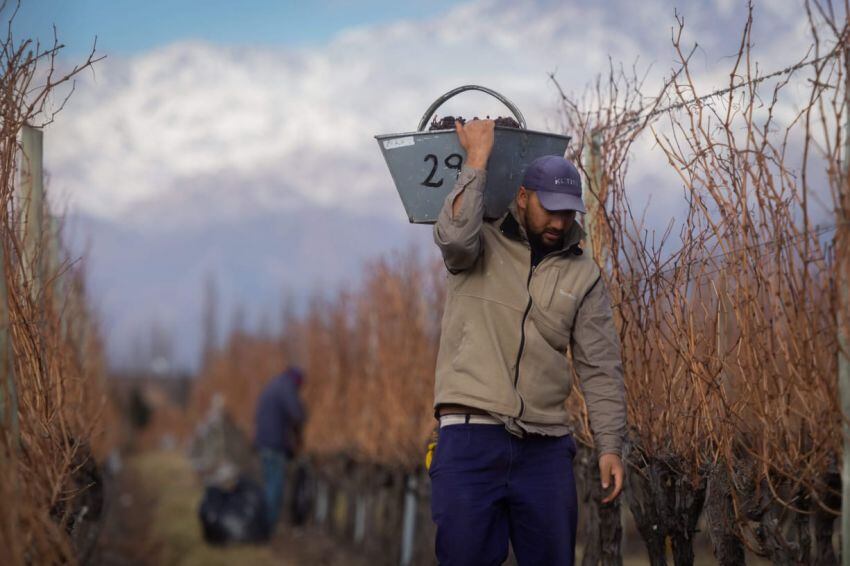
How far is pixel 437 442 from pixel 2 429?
1.57m

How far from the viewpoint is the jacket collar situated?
4.00 meters

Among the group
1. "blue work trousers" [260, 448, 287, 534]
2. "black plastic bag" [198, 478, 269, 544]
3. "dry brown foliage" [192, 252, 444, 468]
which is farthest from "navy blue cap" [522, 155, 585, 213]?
"blue work trousers" [260, 448, 287, 534]

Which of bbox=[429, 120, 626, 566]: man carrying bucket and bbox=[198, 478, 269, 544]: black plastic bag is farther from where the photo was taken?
bbox=[198, 478, 269, 544]: black plastic bag

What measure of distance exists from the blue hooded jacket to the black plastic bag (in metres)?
1.06

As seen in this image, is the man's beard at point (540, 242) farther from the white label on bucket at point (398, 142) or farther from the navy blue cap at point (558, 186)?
the white label on bucket at point (398, 142)

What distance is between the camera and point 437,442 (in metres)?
4.05

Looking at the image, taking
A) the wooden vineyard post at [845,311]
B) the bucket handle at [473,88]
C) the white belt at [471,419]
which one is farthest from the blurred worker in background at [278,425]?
the wooden vineyard post at [845,311]

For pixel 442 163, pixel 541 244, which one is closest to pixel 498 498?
pixel 541 244

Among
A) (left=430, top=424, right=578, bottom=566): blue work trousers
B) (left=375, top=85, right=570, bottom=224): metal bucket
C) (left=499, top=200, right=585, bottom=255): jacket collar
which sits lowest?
(left=430, top=424, right=578, bottom=566): blue work trousers

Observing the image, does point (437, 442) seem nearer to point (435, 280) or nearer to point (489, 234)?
point (489, 234)

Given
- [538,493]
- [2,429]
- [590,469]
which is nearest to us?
[2,429]

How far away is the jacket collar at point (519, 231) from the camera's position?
4.00 metres

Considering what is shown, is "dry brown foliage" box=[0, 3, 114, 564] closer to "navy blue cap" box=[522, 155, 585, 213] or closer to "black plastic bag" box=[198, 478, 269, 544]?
"navy blue cap" box=[522, 155, 585, 213]

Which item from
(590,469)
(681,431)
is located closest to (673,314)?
(681,431)
